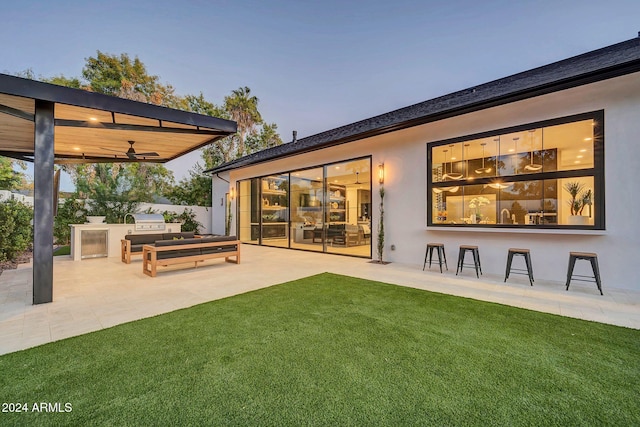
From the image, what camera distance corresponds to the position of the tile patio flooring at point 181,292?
325 centimetres

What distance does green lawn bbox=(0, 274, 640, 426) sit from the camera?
169cm

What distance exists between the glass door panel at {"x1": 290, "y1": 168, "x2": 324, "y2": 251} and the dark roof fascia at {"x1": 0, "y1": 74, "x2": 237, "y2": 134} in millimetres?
4557

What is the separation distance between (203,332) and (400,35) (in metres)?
13.9

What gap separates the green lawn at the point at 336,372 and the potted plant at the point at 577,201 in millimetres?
2769

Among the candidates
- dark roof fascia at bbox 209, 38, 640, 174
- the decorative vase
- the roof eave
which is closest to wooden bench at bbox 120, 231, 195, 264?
dark roof fascia at bbox 209, 38, 640, 174

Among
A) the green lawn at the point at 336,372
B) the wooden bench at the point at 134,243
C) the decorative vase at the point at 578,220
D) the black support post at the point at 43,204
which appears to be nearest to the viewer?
the green lawn at the point at 336,372

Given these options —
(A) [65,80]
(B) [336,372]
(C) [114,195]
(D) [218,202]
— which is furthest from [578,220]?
(A) [65,80]

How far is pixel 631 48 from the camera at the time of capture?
15.6 feet

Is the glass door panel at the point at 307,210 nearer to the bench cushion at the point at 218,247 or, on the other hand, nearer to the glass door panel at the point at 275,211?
the glass door panel at the point at 275,211

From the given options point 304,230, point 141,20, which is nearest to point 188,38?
point 141,20

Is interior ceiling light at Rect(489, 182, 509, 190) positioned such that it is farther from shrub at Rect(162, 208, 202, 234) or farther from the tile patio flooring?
shrub at Rect(162, 208, 202, 234)

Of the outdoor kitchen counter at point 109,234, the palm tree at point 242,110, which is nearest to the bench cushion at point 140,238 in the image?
the outdoor kitchen counter at point 109,234

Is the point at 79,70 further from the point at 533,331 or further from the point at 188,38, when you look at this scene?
the point at 533,331

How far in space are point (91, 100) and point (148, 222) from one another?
5461 millimetres
